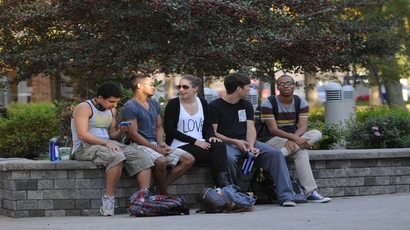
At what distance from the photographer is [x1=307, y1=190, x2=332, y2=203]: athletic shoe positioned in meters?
9.86

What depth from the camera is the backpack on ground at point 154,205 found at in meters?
8.94

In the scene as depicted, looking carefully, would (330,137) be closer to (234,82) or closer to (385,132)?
(385,132)

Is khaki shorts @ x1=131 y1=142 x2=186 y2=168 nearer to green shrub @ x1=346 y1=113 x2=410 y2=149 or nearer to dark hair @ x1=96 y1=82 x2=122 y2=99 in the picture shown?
dark hair @ x1=96 y1=82 x2=122 y2=99

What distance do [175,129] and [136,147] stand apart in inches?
23.1

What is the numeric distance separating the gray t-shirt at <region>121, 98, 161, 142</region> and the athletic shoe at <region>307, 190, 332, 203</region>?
1877 mm

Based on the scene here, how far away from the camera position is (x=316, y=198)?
32.4 ft

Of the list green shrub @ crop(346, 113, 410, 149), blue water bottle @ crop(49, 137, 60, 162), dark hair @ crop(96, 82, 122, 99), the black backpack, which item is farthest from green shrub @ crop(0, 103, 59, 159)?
green shrub @ crop(346, 113, 410, 149)

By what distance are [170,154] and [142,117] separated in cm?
51

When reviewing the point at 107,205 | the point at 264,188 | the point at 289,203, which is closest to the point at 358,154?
the point at 264,188

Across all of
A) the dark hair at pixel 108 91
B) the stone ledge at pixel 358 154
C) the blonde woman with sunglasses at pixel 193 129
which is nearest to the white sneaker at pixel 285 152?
the stone ledge at pixel 358 154

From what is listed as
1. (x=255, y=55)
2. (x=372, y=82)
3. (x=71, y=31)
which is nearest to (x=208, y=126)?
(x=255, y=55)

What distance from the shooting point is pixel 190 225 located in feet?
26.4

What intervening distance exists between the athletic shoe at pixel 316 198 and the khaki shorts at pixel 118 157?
1.90m

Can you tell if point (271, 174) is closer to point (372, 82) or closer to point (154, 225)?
point (154, 225)
